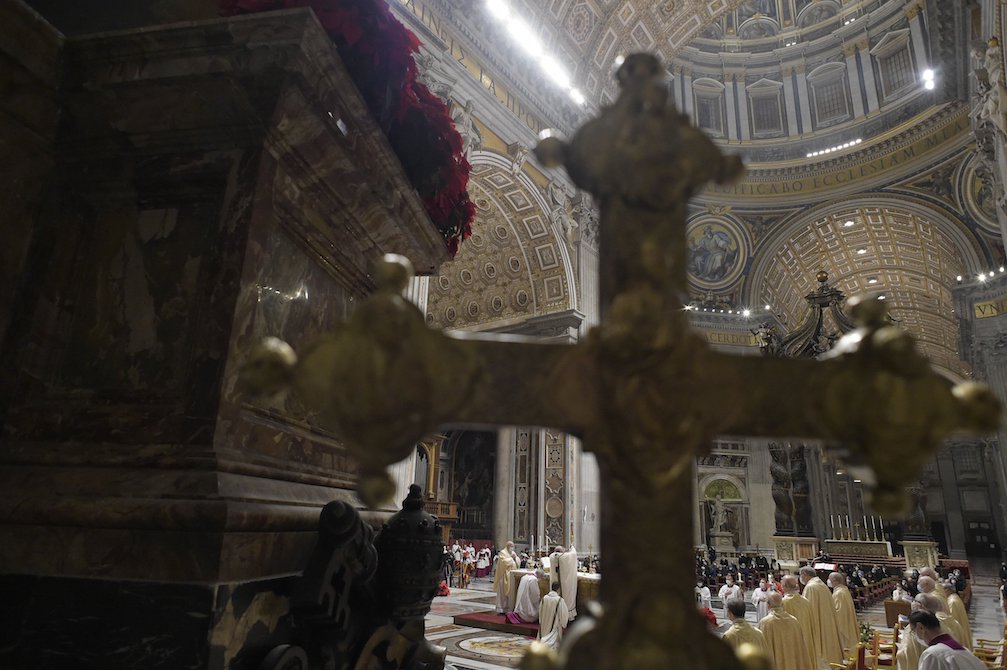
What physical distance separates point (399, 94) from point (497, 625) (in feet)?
26.2

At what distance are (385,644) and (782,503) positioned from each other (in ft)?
47.5

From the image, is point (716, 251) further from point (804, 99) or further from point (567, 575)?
point (567, 575)

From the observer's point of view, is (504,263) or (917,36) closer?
(504,263)

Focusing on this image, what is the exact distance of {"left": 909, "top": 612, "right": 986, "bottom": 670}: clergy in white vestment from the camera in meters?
3.49

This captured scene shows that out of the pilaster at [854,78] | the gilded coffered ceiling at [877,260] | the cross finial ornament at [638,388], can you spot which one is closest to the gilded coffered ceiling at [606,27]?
the pilaster at [854,78]

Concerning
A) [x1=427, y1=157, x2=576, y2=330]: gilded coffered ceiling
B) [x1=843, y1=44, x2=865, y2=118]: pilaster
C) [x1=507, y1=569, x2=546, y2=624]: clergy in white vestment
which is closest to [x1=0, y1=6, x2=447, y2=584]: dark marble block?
Answer: [x1=507, y1=569, x2=546, y2=624]: clergy in white vestment

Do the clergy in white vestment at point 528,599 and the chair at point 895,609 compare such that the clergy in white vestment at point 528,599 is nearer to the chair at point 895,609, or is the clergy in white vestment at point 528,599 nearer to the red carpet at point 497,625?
the red carpet at point 497,625

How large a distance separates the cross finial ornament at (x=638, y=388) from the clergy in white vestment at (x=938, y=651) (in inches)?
159

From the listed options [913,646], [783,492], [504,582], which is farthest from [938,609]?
[783,492]

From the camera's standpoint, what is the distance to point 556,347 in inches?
26.0

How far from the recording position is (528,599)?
8742mm

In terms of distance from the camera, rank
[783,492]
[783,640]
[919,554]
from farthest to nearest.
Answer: [919,554]
[783,492]
[783,640]

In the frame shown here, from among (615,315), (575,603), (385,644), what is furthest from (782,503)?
(615,315)

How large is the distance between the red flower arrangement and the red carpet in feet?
24.0
